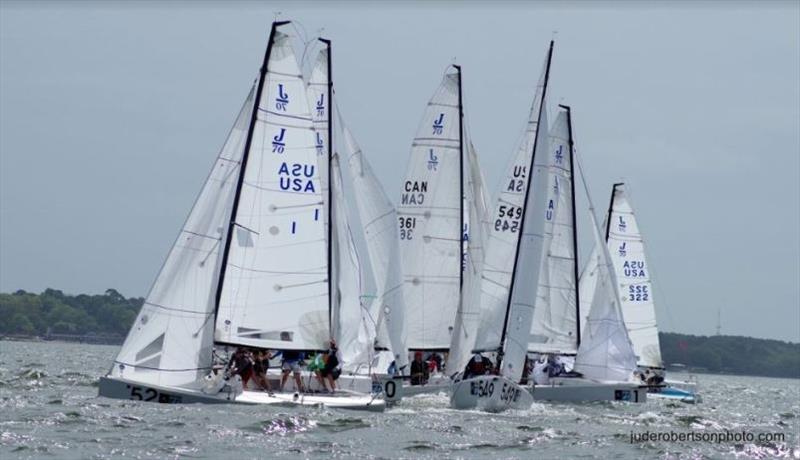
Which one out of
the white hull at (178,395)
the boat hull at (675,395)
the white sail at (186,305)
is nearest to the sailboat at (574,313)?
the boat hull at (675,395)

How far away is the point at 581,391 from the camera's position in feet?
136

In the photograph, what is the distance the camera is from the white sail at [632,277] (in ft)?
Answer: 180

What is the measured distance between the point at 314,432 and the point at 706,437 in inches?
363

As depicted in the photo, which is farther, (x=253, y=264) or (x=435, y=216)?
(x=435, y=216)

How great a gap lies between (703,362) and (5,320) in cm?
6913

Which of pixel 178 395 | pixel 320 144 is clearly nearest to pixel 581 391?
pixel 320 144

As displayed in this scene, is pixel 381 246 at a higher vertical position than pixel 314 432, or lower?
higher

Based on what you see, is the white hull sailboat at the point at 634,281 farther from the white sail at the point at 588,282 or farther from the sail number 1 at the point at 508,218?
the sail number 1 at the point at 508,218

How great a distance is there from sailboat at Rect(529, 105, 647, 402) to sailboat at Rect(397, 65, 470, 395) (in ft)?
9.18

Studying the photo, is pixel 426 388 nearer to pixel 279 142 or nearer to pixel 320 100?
pixel 320 100

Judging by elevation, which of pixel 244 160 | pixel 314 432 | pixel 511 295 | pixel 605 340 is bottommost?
pixel 314 432

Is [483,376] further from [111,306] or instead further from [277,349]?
[111,306]

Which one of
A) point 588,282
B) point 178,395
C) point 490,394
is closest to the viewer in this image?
point 178,395

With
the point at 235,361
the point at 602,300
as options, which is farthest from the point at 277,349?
the point at 602,300
